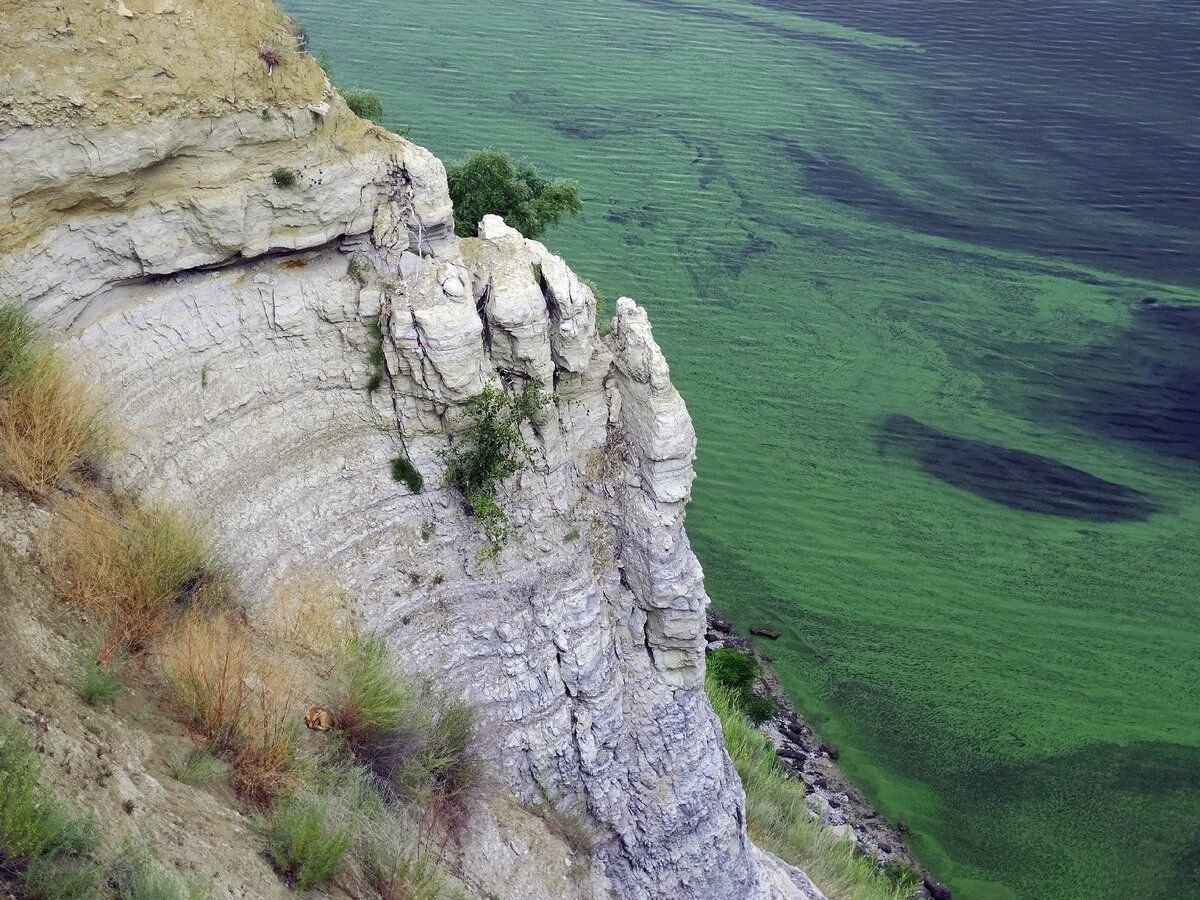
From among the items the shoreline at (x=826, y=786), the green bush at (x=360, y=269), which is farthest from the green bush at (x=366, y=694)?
the shoreline at (x=826, y=786)

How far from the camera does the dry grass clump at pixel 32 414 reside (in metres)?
10.3

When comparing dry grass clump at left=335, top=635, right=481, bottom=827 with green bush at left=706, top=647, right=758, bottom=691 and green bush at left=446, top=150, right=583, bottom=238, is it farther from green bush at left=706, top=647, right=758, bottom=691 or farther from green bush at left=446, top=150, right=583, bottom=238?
green bush at left=446, top=150, right=583, bottom=238

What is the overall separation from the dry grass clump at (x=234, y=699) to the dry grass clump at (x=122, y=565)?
1.08 feet

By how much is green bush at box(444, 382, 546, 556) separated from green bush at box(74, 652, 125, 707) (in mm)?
4473

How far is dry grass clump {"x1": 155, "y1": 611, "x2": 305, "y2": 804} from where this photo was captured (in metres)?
Result: 10.2

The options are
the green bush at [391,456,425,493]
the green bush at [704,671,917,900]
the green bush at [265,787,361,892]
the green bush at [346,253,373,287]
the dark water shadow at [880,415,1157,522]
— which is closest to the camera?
the green bush at [265,787,361,892]

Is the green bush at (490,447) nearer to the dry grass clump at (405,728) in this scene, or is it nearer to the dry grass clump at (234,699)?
the dry grass clump at (405,728)

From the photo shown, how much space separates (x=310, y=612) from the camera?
12.4 m

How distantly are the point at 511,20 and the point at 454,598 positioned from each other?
4151cm

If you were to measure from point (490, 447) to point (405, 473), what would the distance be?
110cm

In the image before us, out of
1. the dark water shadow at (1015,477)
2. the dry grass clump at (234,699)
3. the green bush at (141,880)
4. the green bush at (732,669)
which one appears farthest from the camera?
the dark water shadow at (1015,477)

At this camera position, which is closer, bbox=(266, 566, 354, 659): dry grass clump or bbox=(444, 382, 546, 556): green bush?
bbox=(266, 566, 354, 659): dry grass clump

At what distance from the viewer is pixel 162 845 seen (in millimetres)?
8867

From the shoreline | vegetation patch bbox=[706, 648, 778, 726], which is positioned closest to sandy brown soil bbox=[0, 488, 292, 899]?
the shoreline
